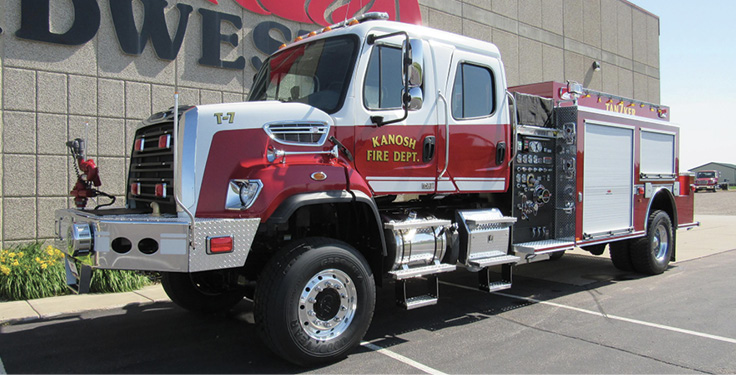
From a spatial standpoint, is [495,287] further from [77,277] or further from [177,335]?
[77,277]

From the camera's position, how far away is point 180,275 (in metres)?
5.70

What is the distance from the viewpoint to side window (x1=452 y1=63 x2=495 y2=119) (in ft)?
18.9

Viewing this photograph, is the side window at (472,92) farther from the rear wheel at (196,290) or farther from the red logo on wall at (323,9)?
the red logo on wall at (323,9)

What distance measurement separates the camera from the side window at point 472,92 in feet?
18.9

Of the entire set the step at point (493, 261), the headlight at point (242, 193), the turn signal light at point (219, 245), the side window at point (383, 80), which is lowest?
the step at point (493, 261)

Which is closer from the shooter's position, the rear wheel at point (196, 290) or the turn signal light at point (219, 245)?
the turn signal light at point (219, 245)

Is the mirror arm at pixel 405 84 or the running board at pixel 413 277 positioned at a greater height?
the mirror arm at pixel 405 84

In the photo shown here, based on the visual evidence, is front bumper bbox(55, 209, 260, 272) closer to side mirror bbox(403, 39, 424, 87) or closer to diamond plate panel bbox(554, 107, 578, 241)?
side mirror bbox(403, 39, 424, 87)

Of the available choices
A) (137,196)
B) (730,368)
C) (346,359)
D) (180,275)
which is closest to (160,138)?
(137,196)

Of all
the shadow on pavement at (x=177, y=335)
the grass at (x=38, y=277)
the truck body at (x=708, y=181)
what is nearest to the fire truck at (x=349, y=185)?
the shadow on pavement at (x=177, y=335)

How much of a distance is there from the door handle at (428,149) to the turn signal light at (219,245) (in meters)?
2.22

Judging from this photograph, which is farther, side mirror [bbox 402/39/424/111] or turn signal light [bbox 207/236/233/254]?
side mirror [bbox 402/39/424/111]

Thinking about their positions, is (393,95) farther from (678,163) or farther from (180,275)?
(678,163)

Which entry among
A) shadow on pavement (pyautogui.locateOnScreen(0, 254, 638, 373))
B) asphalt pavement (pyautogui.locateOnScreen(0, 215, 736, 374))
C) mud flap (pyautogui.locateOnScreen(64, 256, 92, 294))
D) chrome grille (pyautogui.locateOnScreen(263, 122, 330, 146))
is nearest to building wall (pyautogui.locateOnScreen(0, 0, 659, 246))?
asphalt pavement (pyautogui.locateOnScreen(0, 215, 736, 374))
